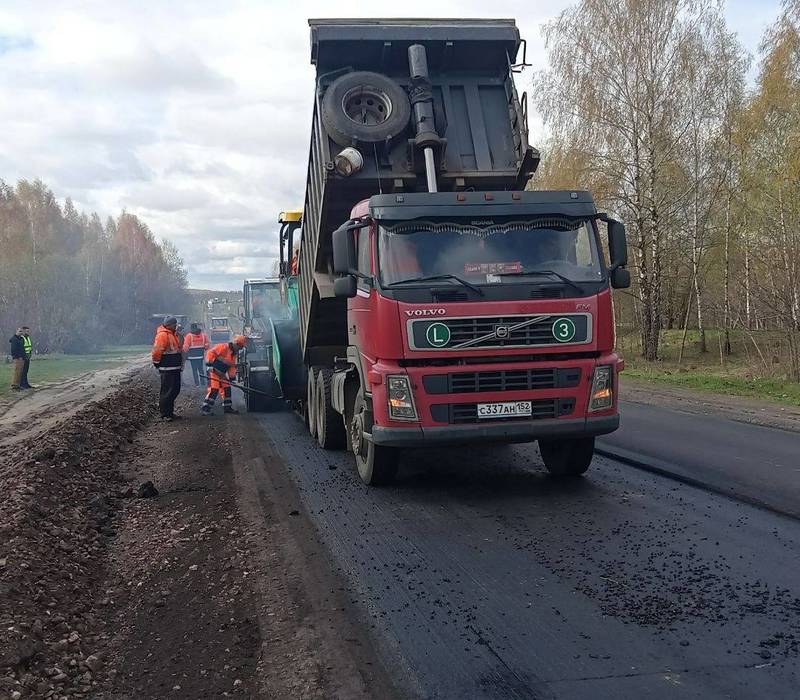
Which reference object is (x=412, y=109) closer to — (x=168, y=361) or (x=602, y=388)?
(x=602, y=388)

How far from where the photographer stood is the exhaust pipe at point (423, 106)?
7.73 metres

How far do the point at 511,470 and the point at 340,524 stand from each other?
2.35 meters

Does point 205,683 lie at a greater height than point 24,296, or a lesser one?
lesser

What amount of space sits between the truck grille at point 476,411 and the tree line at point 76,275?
132 feet

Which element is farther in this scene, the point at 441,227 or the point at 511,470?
the point at 511,470

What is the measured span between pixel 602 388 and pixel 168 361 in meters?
8.09

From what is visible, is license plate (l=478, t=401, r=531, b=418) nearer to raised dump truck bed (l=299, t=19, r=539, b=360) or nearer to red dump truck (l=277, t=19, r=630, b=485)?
red dump truck (l=277, t=19, r=630, b=485)

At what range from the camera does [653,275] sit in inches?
902

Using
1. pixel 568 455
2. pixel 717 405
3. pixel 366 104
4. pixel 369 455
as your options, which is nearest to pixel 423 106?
pixel 366 104

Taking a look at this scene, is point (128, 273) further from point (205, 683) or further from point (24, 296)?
point (205, 683)

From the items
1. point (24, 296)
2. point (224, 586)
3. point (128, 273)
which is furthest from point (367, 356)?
point (128, 273)

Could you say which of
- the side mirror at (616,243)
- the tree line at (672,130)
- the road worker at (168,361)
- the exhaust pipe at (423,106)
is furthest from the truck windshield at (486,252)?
the tree line at (672,130)

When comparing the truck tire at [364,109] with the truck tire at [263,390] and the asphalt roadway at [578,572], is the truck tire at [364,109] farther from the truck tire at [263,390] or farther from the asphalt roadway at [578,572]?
the truck tire at [263,390]

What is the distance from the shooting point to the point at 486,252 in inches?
250
